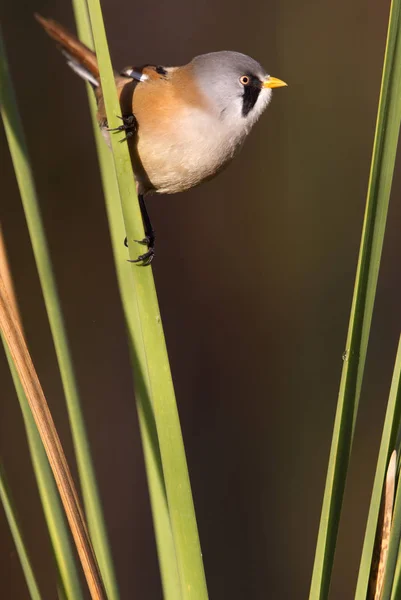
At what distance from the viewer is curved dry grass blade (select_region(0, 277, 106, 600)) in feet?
2.79

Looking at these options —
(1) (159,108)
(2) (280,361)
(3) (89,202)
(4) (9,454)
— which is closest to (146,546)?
(4) (9,454)

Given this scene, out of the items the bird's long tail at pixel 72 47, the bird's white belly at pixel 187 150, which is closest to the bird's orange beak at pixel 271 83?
the bird's white belly at pixel 187 150

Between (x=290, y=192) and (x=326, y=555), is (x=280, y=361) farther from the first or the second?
(x=326, y=555)

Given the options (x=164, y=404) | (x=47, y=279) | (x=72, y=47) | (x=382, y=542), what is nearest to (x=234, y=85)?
(x=72, y=47)

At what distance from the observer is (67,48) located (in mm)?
1236

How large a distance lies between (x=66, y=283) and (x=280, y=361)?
2.95ft

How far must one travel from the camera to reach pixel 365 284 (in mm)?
760

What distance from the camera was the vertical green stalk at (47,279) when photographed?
3.01 ft

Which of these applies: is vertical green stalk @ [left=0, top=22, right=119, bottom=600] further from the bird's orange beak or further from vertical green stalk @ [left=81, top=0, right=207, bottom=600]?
the bird's orange beak

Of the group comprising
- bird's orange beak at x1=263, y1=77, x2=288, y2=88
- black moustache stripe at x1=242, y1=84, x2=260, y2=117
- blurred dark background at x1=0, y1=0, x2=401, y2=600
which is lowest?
blurred dark background at x1=0, y1=0, x2=401, y2=600

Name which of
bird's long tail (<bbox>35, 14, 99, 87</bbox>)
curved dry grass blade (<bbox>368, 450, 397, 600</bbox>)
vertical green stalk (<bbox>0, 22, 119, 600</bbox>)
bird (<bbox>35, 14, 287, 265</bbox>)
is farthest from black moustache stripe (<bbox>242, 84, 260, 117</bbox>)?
curved dry grass blade (<bbox>368, 450, 397, 600</bbox>)

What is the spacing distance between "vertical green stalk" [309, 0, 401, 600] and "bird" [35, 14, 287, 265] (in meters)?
0.53

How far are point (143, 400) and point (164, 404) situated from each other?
0.44ft

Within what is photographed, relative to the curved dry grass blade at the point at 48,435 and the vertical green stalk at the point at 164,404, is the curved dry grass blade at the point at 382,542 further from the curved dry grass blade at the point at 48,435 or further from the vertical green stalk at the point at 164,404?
the curved dry grass blade at the point at 48,435
